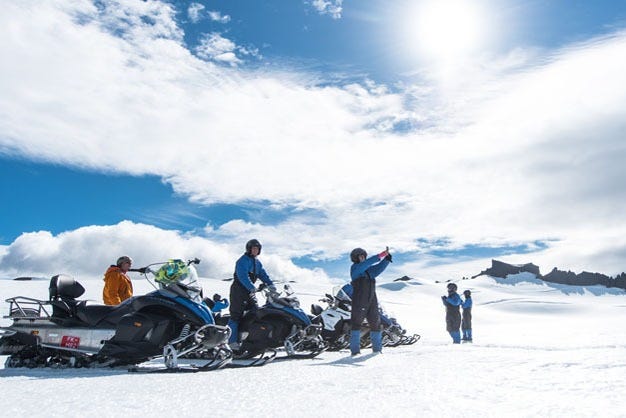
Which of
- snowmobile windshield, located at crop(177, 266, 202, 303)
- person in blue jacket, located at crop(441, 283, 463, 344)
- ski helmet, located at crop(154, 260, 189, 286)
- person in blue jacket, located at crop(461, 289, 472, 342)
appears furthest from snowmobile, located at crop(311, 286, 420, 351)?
person in blue jacket, located at crop(461, 289, 472, 342)

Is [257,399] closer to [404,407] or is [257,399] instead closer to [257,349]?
[404,407]

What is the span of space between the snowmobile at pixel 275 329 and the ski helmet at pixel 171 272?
1914 millimetres

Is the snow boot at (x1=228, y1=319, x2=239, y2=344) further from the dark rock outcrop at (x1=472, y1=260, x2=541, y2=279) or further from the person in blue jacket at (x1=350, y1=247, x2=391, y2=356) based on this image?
the dark rock outcrop at (x1=472, y1=260, x2=541, y2=279)

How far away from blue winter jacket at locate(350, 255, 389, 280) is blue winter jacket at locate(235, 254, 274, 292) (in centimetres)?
141

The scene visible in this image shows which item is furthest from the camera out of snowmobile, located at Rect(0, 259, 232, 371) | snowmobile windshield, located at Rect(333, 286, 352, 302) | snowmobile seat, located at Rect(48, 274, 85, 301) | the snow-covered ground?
snowmobile windshield, located at Rect(333, 286, 352, 302)

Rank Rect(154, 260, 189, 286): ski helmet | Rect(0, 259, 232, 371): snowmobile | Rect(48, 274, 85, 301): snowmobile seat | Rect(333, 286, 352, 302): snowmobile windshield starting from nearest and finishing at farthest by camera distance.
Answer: Rect(0, 259, 232, 371): snowmobile → Rect(154, 260, 189, 286): ski helmet → Rect(48, 274, 85, 301): snowmobile seat → Rect(333, 286, 352, 302): snowmobile windshield

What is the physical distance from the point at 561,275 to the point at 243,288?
18030 centimetres

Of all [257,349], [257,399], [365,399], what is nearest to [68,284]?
[257,349]

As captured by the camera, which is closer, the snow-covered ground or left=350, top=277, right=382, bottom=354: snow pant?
the snow-covered ground

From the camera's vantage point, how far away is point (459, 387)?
12.9 feet

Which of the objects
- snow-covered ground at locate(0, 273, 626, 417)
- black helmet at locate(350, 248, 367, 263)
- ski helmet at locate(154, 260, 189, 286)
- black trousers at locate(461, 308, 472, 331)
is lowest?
snow-covered ground at locate(0, 273, 626, 417)

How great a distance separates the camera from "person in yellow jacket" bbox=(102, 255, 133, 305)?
824 centimetres

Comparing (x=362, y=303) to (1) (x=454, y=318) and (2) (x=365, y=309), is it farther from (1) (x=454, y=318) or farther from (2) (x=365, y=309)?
(1) (x=454, y=318)

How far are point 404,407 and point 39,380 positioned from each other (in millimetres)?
3821
